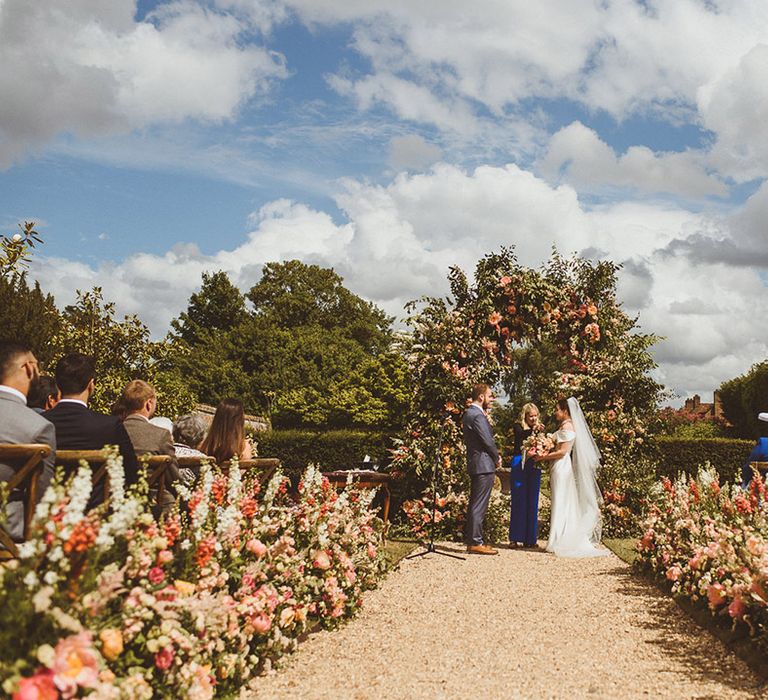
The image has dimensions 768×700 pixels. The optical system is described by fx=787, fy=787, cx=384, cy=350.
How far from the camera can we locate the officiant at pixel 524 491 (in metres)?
9.59

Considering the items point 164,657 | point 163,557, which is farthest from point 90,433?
point 164,657

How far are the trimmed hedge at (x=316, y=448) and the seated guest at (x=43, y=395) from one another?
990cm

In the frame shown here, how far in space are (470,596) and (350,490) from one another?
135cm

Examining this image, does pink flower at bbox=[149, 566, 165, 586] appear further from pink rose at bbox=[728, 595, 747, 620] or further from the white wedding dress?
the white wedding dress

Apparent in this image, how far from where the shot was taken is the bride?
9.32 metres

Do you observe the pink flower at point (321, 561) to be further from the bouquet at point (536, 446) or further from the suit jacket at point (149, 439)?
the bouquet at point (536, 446)

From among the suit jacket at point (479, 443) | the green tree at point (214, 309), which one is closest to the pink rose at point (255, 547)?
the suit jacket at point (479, 443)

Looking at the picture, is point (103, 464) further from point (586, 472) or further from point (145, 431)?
point (586, 472)

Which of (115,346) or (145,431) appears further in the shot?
(115,346)

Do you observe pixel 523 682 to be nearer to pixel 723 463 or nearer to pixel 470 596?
pixel 470 596

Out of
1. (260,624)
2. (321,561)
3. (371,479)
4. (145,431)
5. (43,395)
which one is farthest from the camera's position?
(371,479)

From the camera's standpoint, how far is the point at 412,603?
20.5ft

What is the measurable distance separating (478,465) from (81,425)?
5.34 m

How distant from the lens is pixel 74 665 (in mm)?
2486
